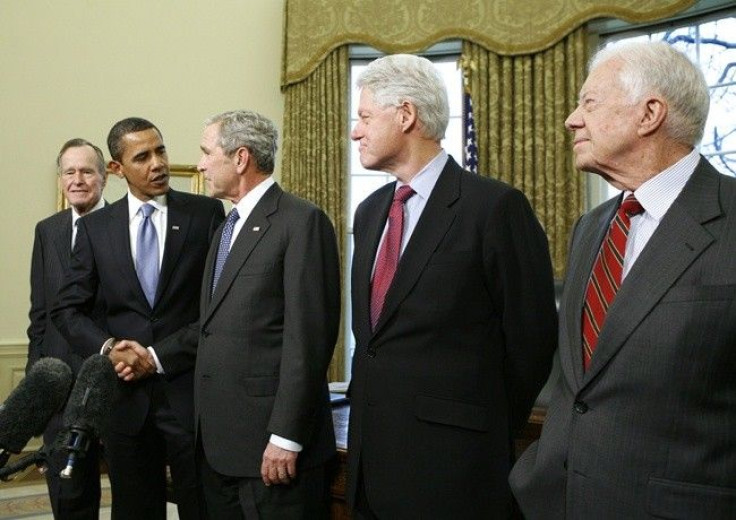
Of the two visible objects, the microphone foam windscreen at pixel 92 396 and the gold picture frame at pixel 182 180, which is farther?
the gold picture frame at pixel 182 180

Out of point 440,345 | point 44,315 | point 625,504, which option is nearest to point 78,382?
point 440,345

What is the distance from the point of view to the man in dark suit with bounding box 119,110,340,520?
2191 mm

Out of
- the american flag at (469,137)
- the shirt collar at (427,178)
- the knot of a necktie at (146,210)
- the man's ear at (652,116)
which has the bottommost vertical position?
the knot of a necktie at (146,210)

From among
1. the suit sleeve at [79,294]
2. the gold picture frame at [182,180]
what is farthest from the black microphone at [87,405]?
the gold picture frame at [182,180]

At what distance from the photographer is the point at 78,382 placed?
168 cm

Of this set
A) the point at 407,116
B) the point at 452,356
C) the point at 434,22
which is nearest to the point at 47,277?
the point at 407,116

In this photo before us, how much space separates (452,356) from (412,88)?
0.74 metres

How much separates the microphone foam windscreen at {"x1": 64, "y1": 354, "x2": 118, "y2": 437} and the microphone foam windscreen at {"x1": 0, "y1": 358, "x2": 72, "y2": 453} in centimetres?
4

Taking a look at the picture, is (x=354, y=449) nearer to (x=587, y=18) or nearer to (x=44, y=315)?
(x=44, y=315)

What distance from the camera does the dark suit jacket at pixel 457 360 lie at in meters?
1.85

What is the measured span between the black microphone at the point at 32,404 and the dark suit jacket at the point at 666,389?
3.43 ft

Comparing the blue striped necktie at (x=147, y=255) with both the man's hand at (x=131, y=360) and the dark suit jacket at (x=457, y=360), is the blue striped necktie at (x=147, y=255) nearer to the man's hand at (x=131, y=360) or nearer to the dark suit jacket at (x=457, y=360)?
the man's hand at (x=131, y=360)

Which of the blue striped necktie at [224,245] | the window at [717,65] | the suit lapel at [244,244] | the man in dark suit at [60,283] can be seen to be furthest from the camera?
the window at [717,65]

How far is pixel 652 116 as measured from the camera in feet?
5.08
